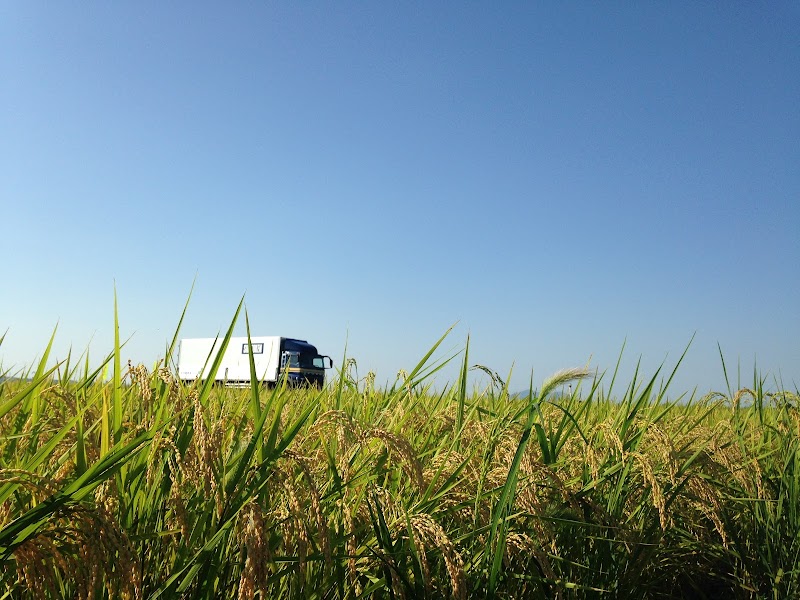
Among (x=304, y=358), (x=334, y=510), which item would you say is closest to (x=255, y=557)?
(x=334, y=510)

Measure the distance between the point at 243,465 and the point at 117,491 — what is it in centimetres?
39

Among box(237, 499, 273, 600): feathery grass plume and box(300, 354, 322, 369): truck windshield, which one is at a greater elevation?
box(300, 354, 322, 369): truck windshield

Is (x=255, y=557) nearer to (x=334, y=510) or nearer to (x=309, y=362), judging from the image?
(x=334, y=510)

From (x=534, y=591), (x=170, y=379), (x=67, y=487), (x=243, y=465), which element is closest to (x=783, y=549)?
(x=534, y=591)

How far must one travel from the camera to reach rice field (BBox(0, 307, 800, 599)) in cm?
131

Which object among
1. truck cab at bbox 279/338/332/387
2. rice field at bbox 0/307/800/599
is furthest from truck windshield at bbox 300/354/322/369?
rice field at bbox 0/307/800/599

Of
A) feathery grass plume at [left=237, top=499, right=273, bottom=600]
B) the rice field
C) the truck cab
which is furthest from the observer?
the truck cab

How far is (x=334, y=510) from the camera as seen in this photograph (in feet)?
6.48

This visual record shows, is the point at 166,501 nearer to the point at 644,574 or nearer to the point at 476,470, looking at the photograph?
the point at 476,470

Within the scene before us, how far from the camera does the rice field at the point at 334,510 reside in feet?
4.30

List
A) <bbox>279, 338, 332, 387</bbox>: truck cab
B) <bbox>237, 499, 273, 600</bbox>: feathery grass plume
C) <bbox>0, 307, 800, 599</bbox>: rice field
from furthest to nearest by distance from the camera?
<bbox>279, 338, 332, 387</bbox>: truck cab → <bbox>0, 307, 800, 599</bbox>: rice field → <bbox>237, 499, 273, 600</bbox>: feathery grass plume

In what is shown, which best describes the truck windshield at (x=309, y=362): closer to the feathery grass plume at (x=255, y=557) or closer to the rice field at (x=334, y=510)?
the rice field at (x=334, y=510)

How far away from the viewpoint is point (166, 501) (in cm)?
182

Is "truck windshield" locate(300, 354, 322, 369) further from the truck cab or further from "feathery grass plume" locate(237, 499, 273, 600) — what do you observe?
"feathery grass plume" locate(237, 499, 273, 600)
